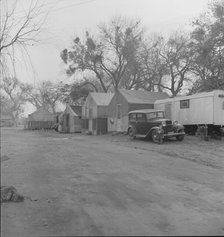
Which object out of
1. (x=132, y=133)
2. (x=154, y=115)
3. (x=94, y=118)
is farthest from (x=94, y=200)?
(x=94, y=118)

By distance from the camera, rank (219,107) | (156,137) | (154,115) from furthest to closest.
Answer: (154,115) < (219,107) < (156,137)

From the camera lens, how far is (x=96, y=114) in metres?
36.7

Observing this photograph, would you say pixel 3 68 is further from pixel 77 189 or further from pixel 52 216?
pixel 52 216

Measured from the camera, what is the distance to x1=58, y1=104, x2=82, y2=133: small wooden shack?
42625 mm

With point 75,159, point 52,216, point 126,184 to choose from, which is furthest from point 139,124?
point 52,216

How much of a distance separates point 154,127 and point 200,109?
408cm

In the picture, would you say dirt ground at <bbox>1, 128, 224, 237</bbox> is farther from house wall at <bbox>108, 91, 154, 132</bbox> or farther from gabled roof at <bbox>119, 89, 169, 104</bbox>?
gabled roof at <bbox>119, 89, 169, 104</bbox>

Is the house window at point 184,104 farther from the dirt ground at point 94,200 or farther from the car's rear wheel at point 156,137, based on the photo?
the dirt ground at point 94,200

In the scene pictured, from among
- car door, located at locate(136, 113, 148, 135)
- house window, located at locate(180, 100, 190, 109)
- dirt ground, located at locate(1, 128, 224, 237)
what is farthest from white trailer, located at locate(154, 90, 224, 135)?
dirt ground, located at locate(1, 128, 224, 237)

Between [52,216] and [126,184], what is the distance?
2.41 metres

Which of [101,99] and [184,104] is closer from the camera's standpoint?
[184,104]

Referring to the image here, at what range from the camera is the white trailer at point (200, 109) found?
2298 cm

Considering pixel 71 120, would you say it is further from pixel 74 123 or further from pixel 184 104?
pixel 184 104

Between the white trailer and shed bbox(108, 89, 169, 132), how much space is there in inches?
174
